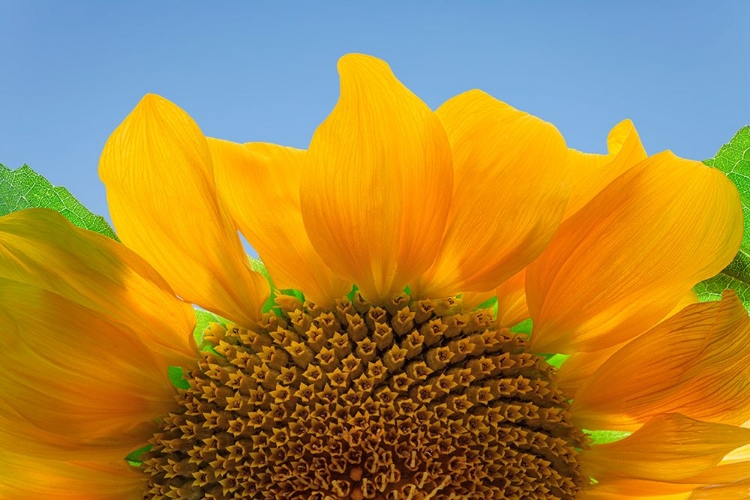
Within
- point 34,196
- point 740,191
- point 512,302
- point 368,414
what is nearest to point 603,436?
point 512,302

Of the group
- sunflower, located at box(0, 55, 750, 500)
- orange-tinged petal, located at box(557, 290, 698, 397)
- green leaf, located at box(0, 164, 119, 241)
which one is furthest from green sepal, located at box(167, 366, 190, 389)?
orange-tinged petal, located at box(557, 290, 698, 397)

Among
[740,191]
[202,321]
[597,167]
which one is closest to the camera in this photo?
[597,167]

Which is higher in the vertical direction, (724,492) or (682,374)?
(682,374)

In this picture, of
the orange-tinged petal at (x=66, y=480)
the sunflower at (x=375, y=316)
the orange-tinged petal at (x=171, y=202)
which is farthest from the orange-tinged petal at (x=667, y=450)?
the orange-tinged petal at (x=66, y=480)

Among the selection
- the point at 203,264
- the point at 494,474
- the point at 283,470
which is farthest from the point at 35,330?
the point at 494,474

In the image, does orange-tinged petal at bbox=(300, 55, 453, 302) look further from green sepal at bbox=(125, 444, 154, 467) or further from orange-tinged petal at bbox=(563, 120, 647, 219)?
green sepal at bbox=(125, 444, 154, 467)

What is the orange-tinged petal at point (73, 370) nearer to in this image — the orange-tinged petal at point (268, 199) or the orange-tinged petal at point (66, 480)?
the orange-tinged petal at point (66, 480)

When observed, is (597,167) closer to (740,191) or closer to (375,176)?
(375,176)
